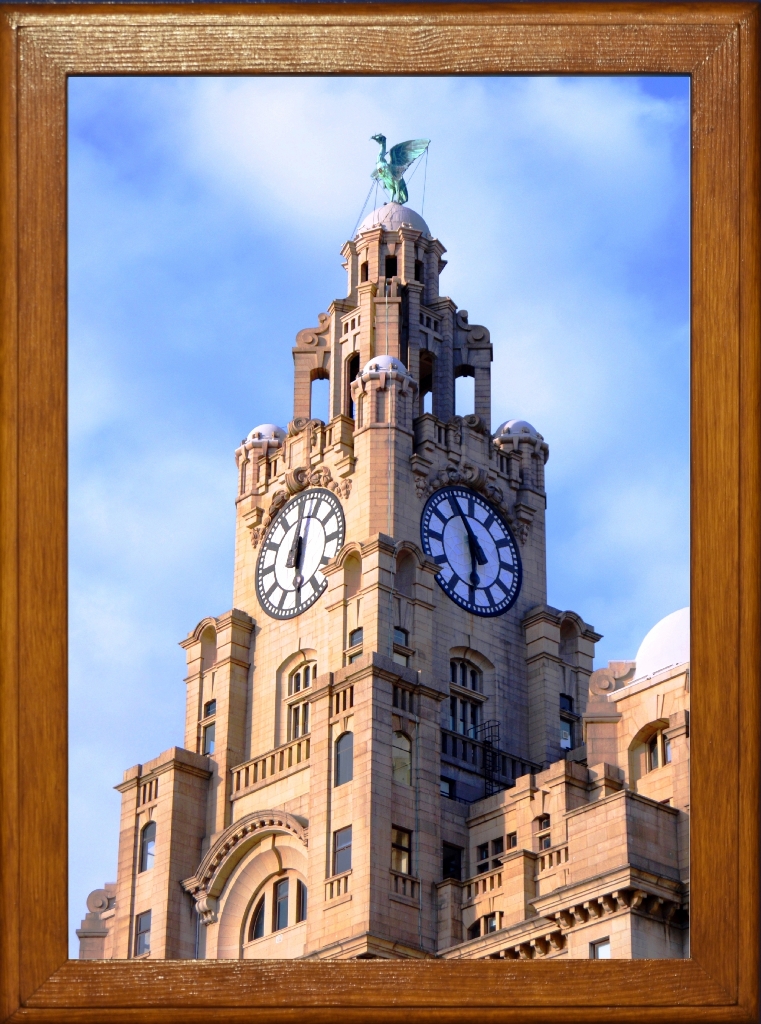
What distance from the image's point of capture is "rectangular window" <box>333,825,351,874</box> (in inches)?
1192

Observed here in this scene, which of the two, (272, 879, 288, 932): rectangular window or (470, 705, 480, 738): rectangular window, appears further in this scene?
(470, 705, 480, 738): rectangular window

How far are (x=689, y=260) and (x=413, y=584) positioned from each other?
25837 mm

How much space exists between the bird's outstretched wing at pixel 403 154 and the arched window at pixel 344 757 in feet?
69.7

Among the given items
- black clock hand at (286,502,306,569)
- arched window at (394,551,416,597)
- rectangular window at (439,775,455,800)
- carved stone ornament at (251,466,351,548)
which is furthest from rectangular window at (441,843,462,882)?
carved stone ornament at (251,466,351,548)

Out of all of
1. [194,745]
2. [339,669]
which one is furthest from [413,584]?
[194,745]

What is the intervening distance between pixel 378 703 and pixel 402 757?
1038 millimetres

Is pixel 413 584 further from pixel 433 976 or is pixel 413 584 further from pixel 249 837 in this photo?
pixel 433 976

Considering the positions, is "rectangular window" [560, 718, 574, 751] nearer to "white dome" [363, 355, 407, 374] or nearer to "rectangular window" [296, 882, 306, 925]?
"rectangular window" [296, 882, 306, 925]

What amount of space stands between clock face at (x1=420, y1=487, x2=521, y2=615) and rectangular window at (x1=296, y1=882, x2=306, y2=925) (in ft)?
19.0

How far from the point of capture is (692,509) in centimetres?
810

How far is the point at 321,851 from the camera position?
3062 centimetres

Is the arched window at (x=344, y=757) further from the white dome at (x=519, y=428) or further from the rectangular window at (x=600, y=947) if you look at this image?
the white dome at (x=519, y=428)

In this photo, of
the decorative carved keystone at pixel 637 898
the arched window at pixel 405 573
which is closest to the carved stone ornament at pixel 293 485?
the arched window at pixel 405 573

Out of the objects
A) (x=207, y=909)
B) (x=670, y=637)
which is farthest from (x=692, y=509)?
(x=207, y=909)
